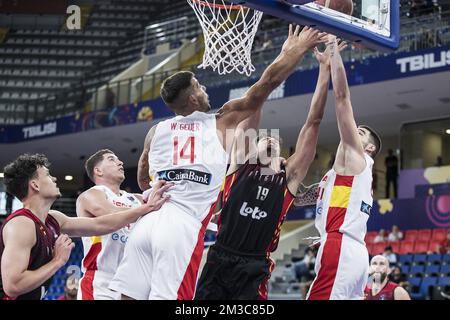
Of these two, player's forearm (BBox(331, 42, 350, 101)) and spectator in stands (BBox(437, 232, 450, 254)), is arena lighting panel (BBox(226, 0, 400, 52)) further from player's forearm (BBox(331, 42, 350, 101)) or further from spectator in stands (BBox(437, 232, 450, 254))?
spectator in stands (BBox(437, 232, 450, 254))

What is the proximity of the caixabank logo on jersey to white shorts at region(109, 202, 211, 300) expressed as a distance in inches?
7.6

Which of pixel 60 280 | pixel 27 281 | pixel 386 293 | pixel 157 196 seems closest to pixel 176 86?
pixel 157 196

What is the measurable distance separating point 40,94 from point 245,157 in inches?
688

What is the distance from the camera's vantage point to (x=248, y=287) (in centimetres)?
511

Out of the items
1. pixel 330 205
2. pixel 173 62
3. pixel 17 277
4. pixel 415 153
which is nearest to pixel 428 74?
pixel 415 153

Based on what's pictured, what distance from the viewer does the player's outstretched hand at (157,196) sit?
184 inches

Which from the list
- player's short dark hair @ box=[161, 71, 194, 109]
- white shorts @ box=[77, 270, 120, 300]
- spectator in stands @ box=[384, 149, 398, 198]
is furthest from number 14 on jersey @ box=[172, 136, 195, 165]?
spectator in stands @ box=[384, 149, 398, 198]

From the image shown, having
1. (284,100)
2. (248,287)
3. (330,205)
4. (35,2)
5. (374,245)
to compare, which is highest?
(35,2)

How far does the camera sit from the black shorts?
511 cm

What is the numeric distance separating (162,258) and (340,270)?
1296mm

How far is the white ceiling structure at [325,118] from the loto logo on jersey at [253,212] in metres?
9.95

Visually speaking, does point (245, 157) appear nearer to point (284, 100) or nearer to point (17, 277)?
point (17, 277)

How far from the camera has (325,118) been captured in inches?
682

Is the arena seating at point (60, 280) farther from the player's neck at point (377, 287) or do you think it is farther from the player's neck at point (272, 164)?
the player's neck at point (272, 164)
